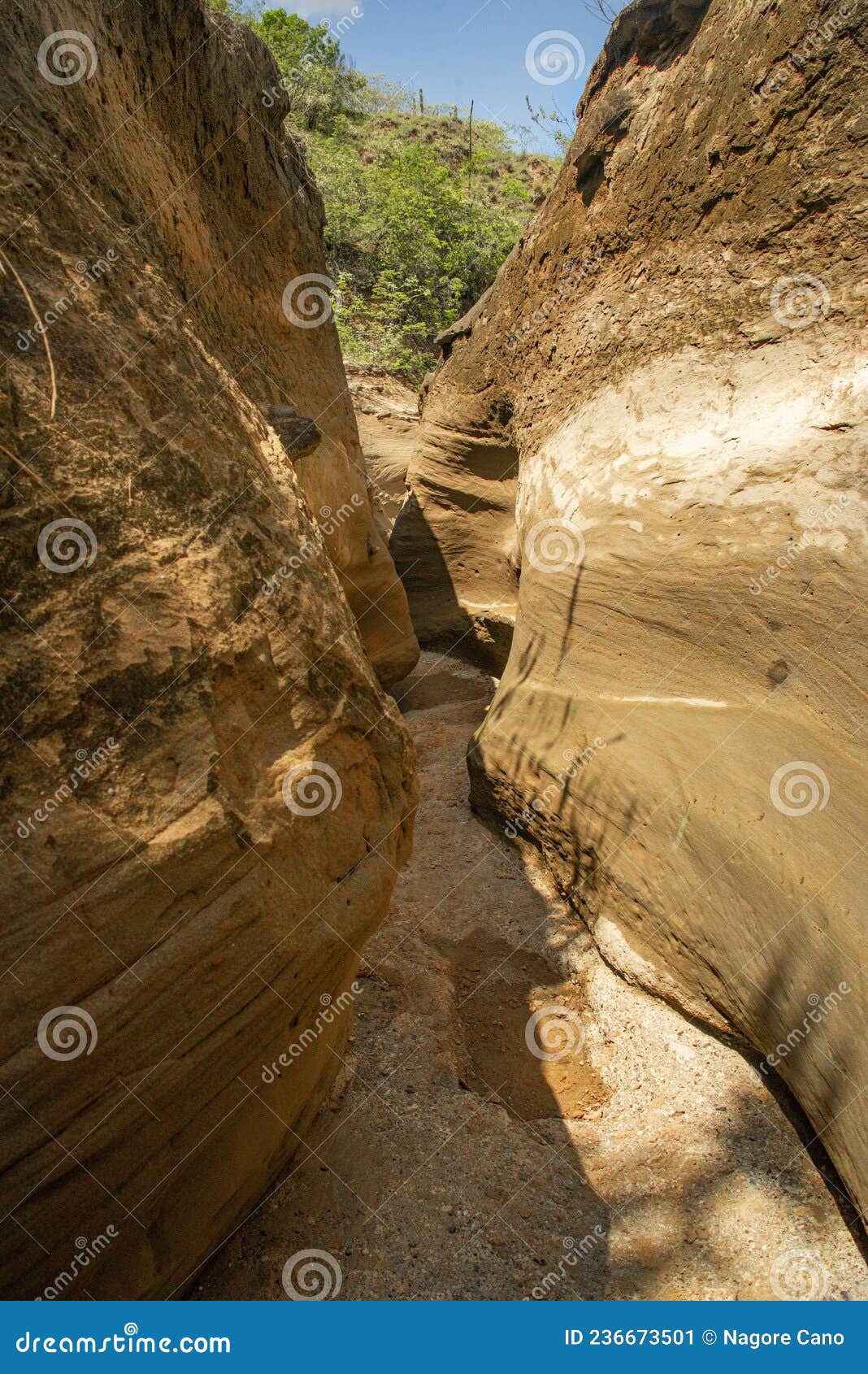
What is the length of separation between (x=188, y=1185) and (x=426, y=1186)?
82cm

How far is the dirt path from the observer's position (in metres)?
Answer: 2.02

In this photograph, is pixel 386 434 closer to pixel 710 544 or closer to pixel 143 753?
pixel 710 544

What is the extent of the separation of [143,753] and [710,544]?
229cm

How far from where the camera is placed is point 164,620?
1.54 meters

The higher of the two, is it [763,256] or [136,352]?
[763,256]

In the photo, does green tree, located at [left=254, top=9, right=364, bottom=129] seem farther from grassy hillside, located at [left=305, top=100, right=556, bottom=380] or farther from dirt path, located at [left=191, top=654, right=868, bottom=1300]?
dirt path, located at [left=191, top=654, right=868, bottom=1300]

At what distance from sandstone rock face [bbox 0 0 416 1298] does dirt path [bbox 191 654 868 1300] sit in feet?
0.94

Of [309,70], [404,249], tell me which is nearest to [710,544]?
[404,249]

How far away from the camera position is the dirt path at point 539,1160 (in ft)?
6.63

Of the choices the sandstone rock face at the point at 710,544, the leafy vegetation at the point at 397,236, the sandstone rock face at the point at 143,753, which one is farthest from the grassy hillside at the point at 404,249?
the sandstone rock face at the point at 143,753

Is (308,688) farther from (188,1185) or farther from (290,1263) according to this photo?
(290,1263)

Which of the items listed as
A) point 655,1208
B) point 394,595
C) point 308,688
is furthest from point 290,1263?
point 394,595

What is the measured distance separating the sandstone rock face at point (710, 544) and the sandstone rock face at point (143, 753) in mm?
1306

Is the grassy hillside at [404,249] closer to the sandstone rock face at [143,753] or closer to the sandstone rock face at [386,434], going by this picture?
the sandstone rock face at [386,434]
